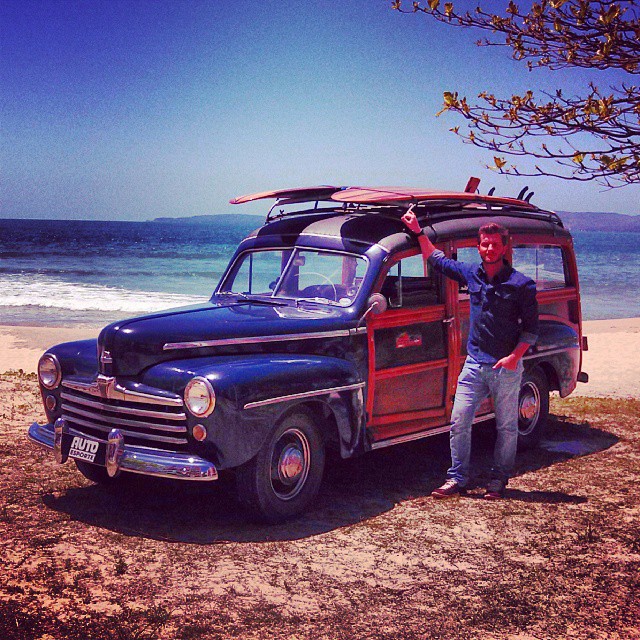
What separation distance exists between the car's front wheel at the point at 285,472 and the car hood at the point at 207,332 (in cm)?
59

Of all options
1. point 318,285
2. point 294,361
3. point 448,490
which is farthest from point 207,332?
point 448,490

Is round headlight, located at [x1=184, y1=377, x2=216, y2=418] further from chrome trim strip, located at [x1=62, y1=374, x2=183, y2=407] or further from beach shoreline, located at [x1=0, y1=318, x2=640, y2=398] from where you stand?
beach shoreline, located at [x1=0, y1=318, x2=640, y2=398]

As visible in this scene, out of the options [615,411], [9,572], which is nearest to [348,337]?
[9,572]

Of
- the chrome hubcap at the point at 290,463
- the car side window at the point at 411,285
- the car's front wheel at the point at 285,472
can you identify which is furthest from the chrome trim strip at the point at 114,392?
the car side window at the point at 411,285

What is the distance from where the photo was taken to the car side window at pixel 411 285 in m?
6.64

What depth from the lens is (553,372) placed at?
27.2 ft

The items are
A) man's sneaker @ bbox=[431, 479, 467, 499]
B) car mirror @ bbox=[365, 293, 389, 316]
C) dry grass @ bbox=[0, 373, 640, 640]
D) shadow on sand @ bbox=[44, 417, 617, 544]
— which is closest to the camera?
dry grass @ bbox=[0, 373, 640, 640]

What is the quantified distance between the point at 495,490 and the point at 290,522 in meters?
1.67

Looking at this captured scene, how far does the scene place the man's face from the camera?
20.2 feet

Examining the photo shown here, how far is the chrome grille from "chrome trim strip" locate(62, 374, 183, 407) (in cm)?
3

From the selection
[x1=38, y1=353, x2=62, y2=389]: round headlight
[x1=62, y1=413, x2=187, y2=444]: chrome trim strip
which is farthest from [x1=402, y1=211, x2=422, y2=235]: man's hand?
[x1=38, y1=353, x2=62, y2=389]: round headlight

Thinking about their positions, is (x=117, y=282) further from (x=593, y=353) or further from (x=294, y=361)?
(x=294, y=361)

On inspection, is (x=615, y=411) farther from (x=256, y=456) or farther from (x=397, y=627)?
(x=397, y=627)

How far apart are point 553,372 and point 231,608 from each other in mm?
4878
